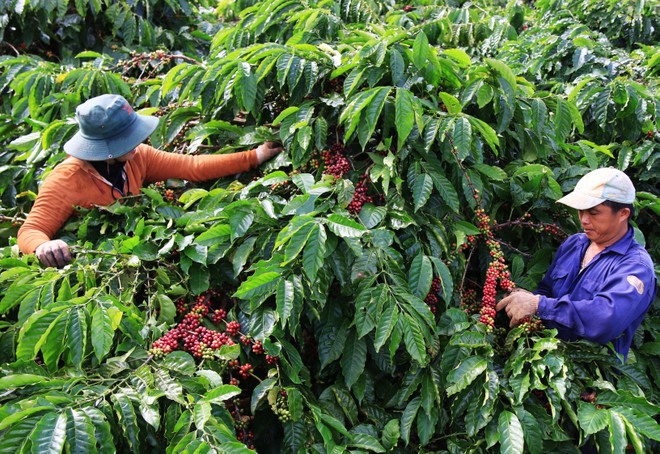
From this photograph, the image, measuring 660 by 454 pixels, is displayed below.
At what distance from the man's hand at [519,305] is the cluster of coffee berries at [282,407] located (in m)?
0.91

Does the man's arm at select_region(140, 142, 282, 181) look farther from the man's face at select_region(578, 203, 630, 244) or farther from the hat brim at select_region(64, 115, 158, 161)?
the man's face at select_region(578, 203, 630, 244)

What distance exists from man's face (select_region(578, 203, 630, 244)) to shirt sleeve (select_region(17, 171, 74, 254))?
213cm

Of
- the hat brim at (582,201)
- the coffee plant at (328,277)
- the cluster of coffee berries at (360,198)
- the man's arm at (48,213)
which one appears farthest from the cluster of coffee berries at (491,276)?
the man's arm at (48,213)

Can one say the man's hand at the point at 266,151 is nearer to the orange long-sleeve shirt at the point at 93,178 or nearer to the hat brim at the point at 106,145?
the orange long-sleeve shirt at the point at 93,178

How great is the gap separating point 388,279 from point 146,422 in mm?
942

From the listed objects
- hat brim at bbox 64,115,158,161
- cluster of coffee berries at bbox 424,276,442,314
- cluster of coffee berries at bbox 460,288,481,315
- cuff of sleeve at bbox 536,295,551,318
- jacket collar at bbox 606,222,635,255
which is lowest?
cluster of coffee berries at bbox 460,288,481,315

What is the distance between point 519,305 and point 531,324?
0.27ft

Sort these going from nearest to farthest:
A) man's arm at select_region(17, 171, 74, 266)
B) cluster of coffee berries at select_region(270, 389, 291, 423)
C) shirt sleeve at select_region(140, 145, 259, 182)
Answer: cluster of coffee berries at select_region(270, 389, 291, 423) → man's arm at select_region(17, 171, 74, 266) → shirt sleeve at select_region(140, 145, 259, 182)

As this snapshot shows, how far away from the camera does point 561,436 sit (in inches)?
83.7

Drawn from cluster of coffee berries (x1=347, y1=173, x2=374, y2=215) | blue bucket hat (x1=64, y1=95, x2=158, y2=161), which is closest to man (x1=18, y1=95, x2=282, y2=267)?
blue bucket hat (x1=64, y1=95, x2=158, y2=161)

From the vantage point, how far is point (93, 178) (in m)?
2.64

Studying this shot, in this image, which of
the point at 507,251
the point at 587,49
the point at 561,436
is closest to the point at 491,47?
the point at 587,49

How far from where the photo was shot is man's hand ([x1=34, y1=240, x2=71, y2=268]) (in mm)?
2314

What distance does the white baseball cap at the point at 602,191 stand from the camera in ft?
7.72
